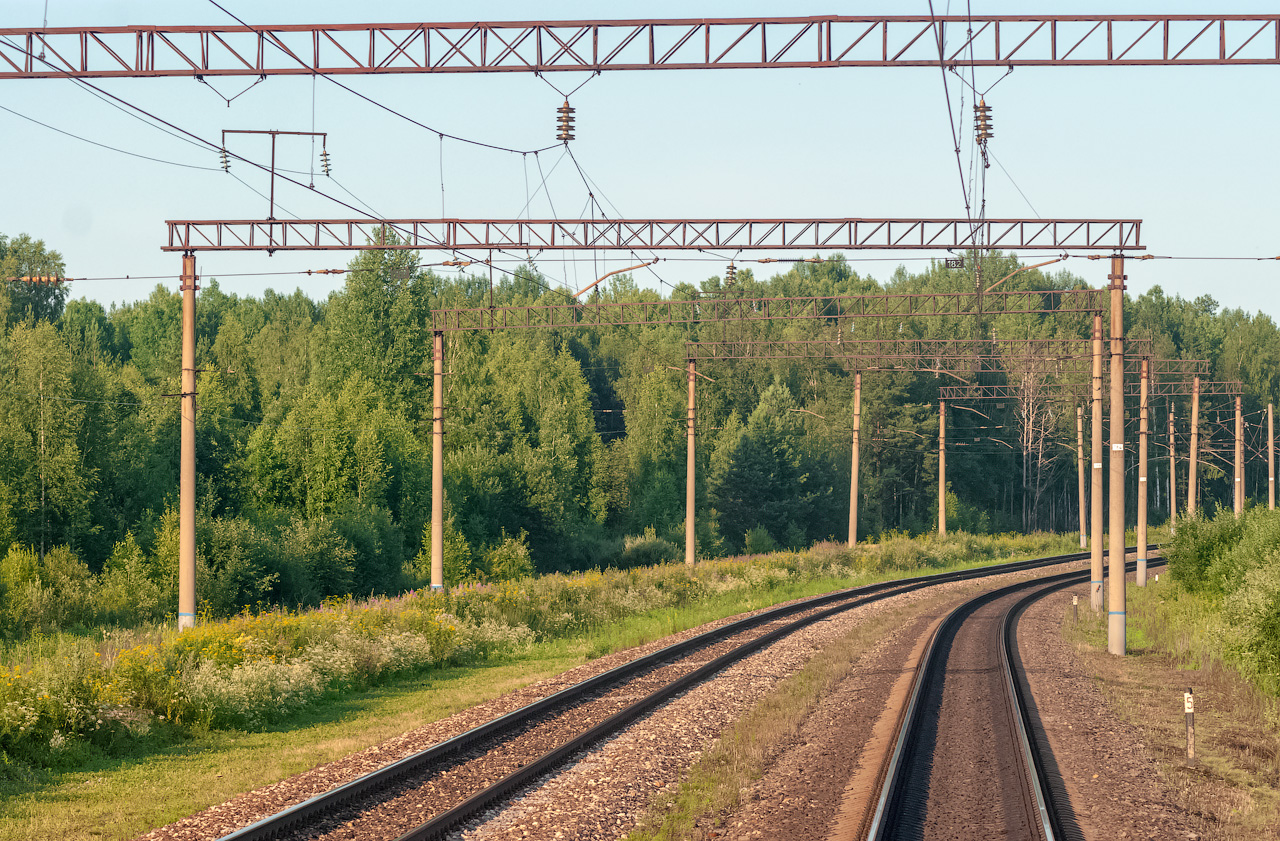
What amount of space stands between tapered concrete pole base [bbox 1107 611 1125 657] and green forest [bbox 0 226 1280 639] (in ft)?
60.0

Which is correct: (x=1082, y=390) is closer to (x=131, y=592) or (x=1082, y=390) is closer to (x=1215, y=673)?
(x=1215, y=673)

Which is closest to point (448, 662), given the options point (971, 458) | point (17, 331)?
point (17, 331)

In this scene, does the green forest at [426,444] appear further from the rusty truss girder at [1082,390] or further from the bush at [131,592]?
the rusty truss girder at [1082,390]

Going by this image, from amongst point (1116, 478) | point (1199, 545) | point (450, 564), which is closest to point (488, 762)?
point (1116, 478)

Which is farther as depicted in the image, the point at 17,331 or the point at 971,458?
the point at 971,458

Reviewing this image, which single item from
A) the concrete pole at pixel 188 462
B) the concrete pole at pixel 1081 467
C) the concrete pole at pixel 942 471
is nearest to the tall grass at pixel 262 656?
the concrete pole at pixel 188 462

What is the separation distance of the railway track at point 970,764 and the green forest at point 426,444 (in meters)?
21.0

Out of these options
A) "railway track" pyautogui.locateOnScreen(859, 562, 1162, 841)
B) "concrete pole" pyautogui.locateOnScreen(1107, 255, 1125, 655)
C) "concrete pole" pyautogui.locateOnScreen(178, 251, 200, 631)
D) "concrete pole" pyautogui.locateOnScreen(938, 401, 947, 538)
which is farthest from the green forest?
"railway track" pyautogui.locateOnScreen(859, 562, 1162, 841)

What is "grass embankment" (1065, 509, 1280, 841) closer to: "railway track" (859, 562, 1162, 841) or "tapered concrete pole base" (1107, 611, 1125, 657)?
"tapered concrete pole base" (1107, 611, 1125, 657)

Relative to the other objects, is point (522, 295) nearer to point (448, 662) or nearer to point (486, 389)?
point (486, 389)

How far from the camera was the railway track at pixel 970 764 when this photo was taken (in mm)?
10578

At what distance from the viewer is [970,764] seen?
13.1 meters

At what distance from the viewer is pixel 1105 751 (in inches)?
551

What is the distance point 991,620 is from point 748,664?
11.4 meters
